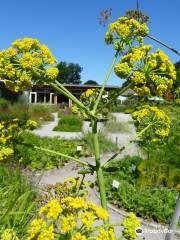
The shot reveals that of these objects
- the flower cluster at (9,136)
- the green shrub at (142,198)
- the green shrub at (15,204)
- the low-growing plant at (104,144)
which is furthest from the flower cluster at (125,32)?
the low-growing plant at (104,144)

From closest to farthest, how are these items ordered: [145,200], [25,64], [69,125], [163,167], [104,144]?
1. [25,64]
2. [145,200]
3. [163,167]
4. [104,144]
5. [69,125]

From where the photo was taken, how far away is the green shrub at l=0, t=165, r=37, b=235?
455cm

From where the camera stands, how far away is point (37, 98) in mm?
52812

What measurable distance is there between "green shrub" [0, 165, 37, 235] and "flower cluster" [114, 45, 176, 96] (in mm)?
2386

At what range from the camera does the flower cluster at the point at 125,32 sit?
2.30 meters

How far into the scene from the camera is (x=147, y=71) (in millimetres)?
2121

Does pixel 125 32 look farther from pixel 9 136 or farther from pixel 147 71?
pixel 9 136

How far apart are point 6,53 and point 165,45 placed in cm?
104

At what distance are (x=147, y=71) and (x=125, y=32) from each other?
0.31 m

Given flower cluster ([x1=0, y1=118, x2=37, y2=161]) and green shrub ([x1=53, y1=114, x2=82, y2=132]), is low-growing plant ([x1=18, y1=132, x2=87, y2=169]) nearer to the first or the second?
flower cluster ([x1=0, y1=118, x2=37, y2=161])

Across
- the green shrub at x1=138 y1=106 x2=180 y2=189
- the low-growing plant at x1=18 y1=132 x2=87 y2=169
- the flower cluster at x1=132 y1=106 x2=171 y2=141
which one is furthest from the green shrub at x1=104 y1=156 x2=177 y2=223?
the flower cluster at x1=132 y1=106 x2=171 y2=141

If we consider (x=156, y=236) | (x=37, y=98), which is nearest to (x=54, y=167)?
(x=156, y=236)

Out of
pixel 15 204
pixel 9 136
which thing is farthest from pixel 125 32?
pixel 15 204

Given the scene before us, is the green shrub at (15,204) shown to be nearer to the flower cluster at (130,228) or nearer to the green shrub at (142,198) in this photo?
the green shrub at (142,198)
